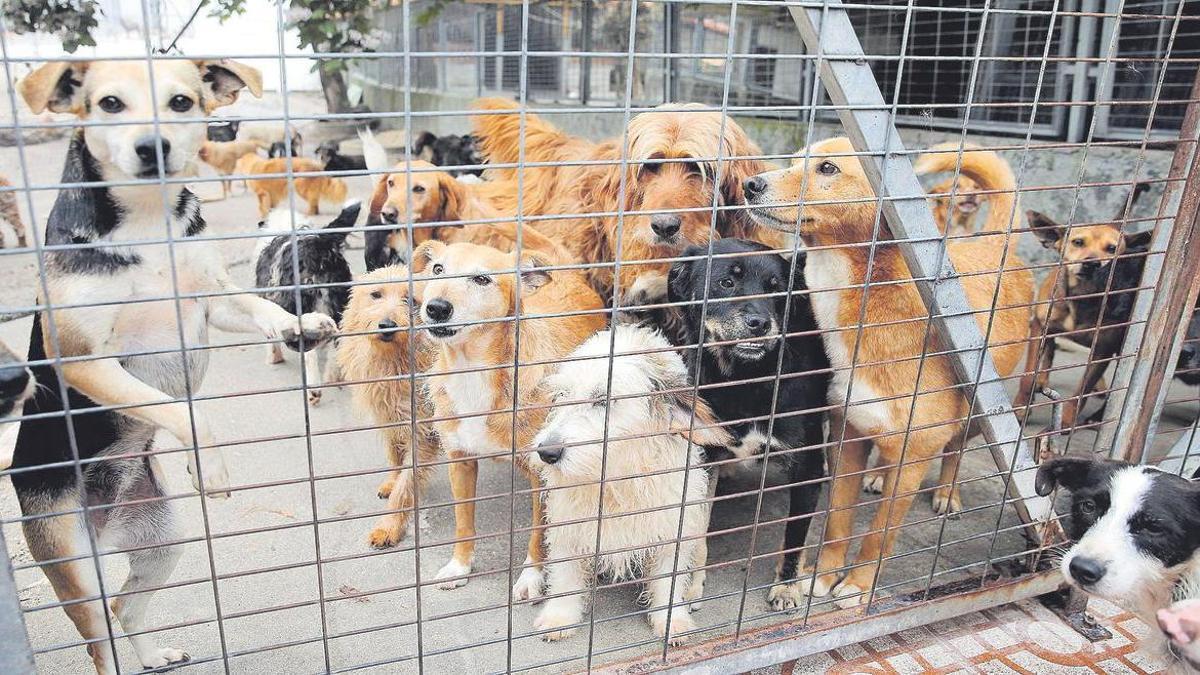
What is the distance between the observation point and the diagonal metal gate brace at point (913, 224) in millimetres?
2379

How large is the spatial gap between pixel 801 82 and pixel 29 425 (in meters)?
8.47

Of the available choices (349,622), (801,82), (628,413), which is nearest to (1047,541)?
(628,413)

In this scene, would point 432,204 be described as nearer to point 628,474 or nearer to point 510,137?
point 510,137

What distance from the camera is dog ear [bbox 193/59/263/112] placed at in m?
2.42

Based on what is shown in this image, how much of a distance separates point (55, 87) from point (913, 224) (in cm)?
255

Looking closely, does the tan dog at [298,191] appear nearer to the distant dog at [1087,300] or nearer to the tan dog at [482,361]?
the tan dog at [482,361]

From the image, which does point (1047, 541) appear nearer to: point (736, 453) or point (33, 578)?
point (736, 453)

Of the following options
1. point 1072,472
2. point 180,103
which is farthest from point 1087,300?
point 180,103

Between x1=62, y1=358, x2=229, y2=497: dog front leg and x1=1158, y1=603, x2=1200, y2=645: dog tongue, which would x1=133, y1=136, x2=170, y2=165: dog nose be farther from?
x1=1158, y1=603, x2=1200, y2=645: dog tongue

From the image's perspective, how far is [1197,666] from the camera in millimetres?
2150

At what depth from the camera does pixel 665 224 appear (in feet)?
11.0

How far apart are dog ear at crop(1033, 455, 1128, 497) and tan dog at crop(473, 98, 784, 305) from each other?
58.8 inches

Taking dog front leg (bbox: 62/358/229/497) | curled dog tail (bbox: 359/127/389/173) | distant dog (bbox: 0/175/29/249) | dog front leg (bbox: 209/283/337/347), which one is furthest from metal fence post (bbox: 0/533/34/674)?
distant dog (bbox: 0/175/29/249)

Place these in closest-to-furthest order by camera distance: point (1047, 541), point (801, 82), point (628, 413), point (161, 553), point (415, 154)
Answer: point (161, 553) < point (628, 413) < point (1047, 541) < point (801, 82) < point (415, 154)
